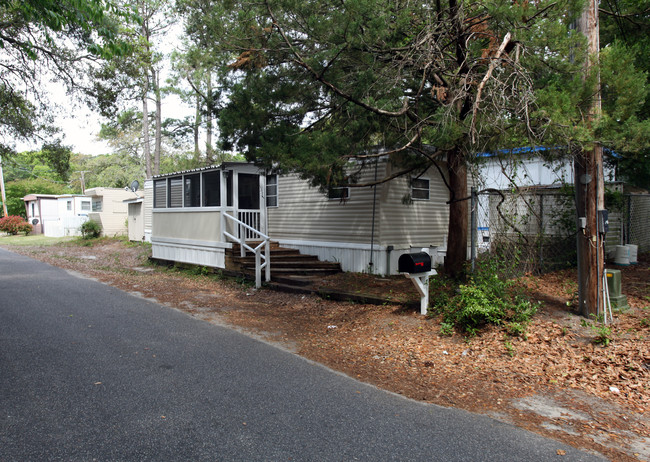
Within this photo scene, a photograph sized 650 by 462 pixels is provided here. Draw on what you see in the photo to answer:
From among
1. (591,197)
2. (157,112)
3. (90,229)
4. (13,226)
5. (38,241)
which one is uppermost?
(157,112)

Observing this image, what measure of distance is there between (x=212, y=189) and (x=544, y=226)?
28.4 ft

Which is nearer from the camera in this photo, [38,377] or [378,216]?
[38,377]

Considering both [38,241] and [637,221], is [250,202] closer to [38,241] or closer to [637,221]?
[637,221]

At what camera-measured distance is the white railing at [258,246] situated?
1015 cm

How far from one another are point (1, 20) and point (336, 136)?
8975 mm

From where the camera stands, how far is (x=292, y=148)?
7133 mm

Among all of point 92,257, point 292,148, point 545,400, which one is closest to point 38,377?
point 292,148

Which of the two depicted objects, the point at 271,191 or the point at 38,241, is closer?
the point at 271,191

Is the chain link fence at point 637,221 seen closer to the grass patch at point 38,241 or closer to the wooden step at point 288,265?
the wooden step at point 288,265

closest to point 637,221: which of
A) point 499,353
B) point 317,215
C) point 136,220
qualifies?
point 317,215

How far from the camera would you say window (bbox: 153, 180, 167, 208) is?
561 inches

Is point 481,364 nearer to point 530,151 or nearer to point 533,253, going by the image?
point 530,151

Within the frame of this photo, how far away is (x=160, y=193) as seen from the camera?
14.5m

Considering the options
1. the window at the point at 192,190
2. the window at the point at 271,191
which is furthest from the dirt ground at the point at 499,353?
the window at the point at 271,191
